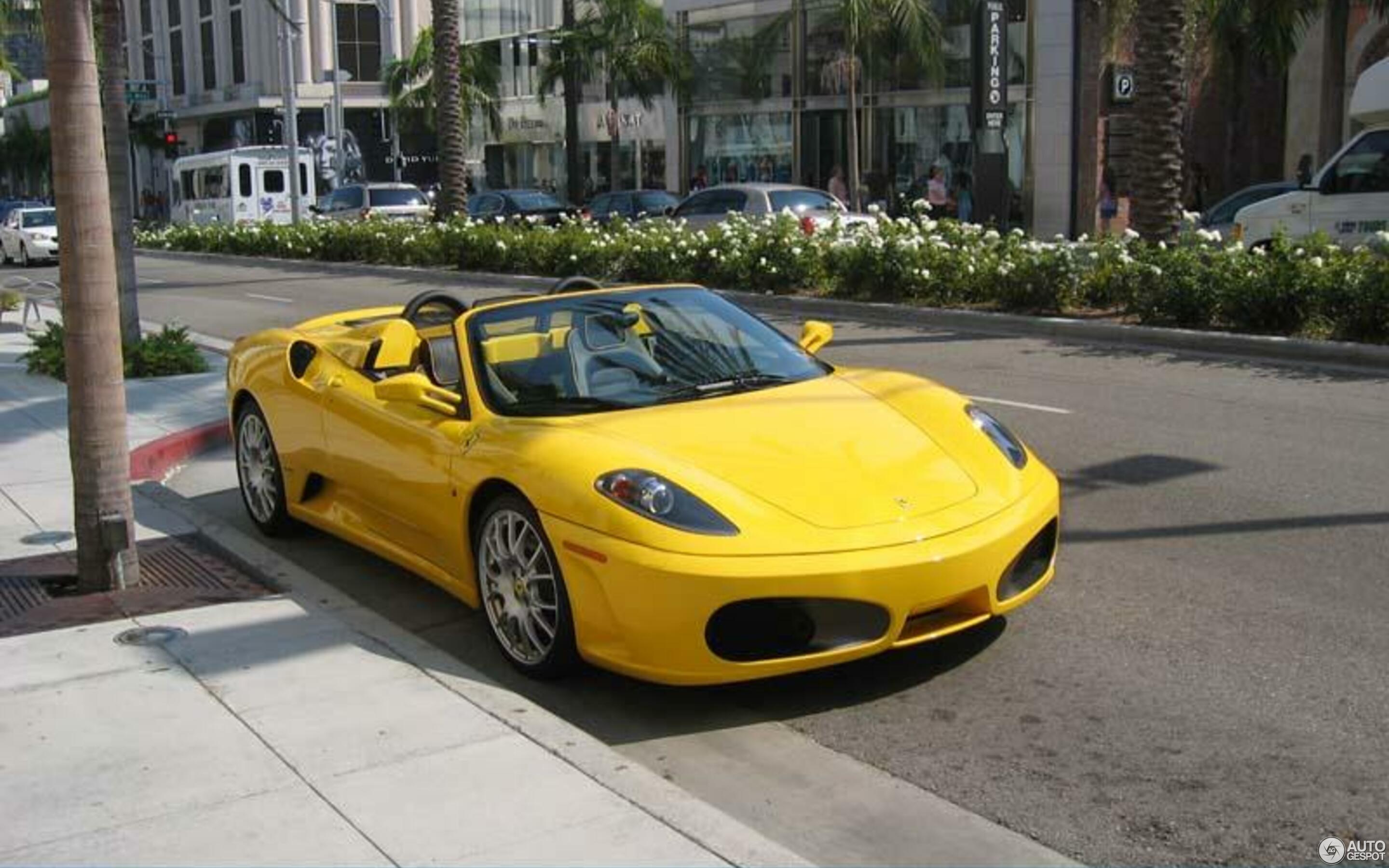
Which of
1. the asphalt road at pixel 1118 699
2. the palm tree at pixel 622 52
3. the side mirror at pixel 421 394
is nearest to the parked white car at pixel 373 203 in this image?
the palm tree at pixel 622 52

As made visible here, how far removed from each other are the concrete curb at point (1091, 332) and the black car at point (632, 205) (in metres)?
10.8

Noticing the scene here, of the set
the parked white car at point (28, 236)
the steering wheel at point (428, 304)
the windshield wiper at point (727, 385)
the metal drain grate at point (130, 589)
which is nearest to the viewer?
the windshield wiper at point (727, 385)

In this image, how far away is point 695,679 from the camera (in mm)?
4668

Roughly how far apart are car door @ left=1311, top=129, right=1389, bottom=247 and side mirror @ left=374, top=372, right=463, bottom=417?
13187 millimetres

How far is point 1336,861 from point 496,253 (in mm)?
22449

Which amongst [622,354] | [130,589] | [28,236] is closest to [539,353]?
[622,354]

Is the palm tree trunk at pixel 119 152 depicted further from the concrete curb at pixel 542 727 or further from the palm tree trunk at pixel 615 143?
the palm tree trunk at pixel 615 143

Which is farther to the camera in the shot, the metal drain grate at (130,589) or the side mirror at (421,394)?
the metal drain grate at (130,589)

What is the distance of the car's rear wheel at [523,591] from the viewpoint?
4945mm

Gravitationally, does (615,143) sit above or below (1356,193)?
above

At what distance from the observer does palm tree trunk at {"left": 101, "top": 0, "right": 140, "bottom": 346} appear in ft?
40.2

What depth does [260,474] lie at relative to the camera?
7.36 meters

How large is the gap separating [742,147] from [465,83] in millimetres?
17011

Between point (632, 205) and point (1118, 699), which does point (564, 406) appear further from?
point (632, 205)
